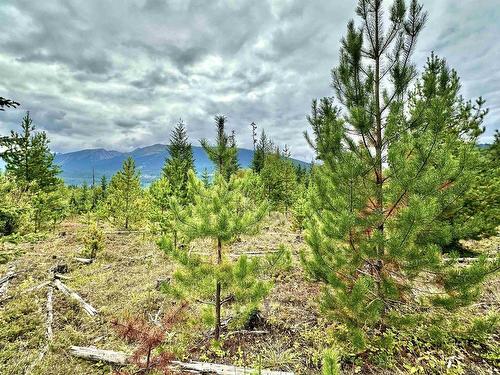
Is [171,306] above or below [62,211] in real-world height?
below

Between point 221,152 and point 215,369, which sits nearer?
point 215,369

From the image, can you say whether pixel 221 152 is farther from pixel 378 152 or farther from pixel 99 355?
pixel 99 355

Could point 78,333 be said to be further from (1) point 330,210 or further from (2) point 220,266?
(1) point 330,210

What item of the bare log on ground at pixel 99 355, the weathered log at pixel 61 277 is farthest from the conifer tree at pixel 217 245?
the weathered log at pixel 61 277

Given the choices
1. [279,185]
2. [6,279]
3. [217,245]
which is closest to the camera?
[217,245]

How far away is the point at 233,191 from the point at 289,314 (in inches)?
172

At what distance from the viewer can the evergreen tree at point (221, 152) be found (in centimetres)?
749

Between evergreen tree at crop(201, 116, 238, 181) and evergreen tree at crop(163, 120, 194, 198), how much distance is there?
10856mm

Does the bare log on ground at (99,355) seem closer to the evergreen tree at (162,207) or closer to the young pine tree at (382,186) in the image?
the young pine tree at (382,186)

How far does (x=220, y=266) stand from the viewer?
22.3 feet

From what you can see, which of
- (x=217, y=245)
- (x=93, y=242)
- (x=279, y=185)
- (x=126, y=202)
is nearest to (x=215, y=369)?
(x=217, y=245)

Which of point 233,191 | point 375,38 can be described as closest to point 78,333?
point 233,191

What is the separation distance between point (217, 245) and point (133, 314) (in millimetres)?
4487

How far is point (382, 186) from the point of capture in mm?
6086
